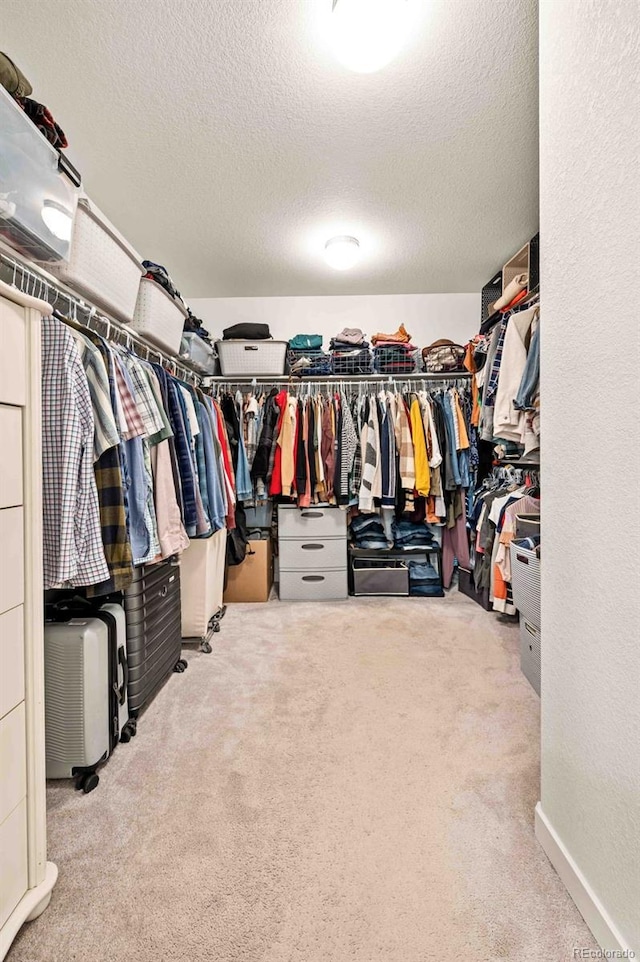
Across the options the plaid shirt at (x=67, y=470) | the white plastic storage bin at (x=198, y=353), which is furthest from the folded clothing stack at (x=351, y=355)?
the plaid shirt at (x=67, y=470)

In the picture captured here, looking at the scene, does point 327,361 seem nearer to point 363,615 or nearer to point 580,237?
point 363,615

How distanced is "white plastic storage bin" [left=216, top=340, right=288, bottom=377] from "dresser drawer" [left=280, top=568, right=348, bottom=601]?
154 centimetres

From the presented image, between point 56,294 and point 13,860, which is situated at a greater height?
point 56,294

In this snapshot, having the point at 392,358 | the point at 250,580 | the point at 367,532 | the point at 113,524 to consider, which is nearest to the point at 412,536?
the point at 367,532

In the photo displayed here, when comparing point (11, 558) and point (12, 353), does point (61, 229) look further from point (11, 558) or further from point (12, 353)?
point (11, 558)

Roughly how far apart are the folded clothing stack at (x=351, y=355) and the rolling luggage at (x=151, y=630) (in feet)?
6.37

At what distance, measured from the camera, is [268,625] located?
8.64ft

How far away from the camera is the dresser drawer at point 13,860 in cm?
81

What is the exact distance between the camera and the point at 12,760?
846 millimetres

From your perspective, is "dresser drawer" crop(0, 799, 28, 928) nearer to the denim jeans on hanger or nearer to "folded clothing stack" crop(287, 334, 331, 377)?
the denim jeans on hanger

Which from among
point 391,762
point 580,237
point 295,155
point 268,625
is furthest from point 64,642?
point 295,155

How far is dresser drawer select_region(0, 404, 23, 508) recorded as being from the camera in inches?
32.7

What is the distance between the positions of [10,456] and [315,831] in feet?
3.98

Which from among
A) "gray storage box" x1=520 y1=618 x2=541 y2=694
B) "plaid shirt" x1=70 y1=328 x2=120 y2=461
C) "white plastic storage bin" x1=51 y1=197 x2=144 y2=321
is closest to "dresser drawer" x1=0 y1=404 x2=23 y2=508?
"plaid shirt" x1=70 y1=328 x2=120 y2=461
